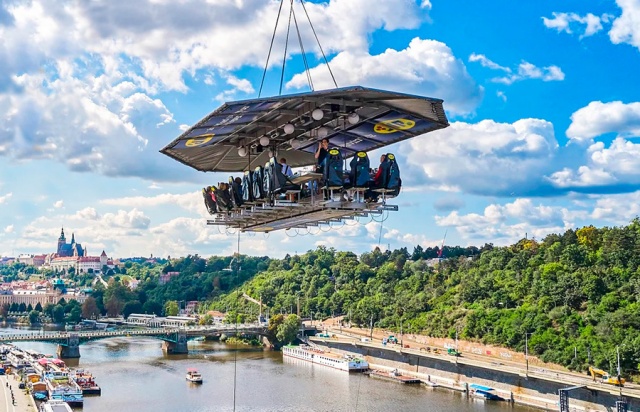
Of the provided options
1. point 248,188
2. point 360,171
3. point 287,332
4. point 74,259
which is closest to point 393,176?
point 360,171

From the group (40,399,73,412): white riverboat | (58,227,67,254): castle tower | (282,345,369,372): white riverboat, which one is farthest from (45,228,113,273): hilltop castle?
(40,399,73,412): white riverboat

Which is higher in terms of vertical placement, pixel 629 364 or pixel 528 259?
pixel 528 259

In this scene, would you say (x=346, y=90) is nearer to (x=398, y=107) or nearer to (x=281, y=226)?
(x=398, y=107)

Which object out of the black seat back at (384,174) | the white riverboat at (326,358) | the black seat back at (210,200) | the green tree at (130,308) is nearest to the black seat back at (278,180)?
the black seat back at (384,174)

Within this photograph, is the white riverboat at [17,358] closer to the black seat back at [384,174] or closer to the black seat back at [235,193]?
the black seat back at [235,193]

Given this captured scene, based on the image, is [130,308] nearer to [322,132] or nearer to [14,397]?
[14,397]

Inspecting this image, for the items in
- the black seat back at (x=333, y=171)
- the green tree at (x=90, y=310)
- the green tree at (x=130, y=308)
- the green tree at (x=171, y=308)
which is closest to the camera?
the black seat back at (x=333, y=171)

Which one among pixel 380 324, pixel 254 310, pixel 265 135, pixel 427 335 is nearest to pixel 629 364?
pixel 427 335
